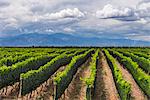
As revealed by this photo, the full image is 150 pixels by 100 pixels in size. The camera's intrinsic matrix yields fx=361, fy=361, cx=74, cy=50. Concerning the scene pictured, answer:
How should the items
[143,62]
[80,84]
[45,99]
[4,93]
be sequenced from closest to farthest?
[45,99], [4,93], [80,84], [143,62]

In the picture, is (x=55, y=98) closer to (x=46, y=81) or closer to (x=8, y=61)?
(x=46, y=81)

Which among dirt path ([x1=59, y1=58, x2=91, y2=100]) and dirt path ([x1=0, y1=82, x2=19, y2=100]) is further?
dirt path ([x1=0, y1=82, x2=19, y2=100])

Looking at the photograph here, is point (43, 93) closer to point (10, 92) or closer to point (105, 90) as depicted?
point (10, 92)

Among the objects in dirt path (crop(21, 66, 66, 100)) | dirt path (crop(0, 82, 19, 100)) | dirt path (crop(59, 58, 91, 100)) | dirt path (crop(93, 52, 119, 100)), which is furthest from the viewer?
dirt path (crop(0, 82, 19, 100))

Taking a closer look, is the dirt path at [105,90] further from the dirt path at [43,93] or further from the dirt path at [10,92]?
the dirt path at [10,92]

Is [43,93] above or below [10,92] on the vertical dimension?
above

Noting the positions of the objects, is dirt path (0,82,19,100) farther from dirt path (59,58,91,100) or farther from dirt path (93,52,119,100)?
dirt path (93,52,119,100)

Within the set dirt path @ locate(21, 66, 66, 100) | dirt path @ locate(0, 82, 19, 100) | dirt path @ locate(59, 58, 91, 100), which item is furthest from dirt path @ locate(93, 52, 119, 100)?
dirt path @ locate(0, 82, 19, 100)

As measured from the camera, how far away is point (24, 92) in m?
25.6

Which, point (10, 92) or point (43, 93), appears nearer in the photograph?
point (43, 93)

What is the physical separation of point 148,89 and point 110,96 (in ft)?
10.0

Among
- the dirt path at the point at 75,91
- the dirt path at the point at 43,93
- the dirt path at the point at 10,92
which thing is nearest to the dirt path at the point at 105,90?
the dirt path at the point at 75,91

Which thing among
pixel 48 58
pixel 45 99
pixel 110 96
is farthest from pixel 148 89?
pixel 48 58

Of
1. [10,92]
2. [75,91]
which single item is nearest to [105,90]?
[75,91]
